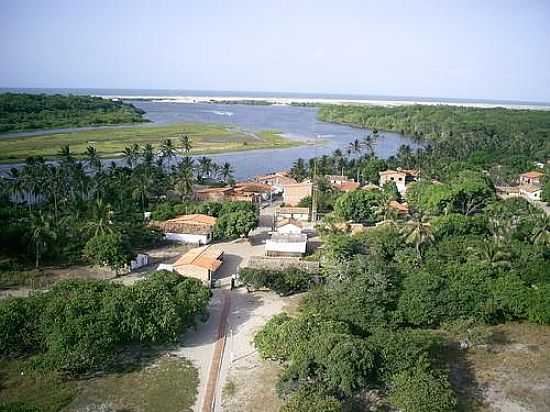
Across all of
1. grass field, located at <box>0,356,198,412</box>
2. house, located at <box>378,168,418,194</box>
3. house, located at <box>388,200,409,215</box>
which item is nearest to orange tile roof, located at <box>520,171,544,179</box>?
house, located at <box>378,168,418,194</box>

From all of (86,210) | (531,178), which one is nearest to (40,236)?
(86,210)

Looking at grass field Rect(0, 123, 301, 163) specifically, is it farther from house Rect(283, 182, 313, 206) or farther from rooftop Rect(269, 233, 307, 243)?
rooftop Rect(269, 233, 307, 243)

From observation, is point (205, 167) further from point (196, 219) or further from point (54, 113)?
point (54, 113)

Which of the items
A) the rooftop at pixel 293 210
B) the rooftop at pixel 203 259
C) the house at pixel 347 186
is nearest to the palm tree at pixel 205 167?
the house at pixel 347 186

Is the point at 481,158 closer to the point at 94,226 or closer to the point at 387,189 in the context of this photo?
the point at 387,189

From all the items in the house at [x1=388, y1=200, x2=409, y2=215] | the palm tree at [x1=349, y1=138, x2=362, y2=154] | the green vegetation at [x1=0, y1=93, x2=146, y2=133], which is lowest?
the house at [x1=388, y1=200, x2=409, y2=215]

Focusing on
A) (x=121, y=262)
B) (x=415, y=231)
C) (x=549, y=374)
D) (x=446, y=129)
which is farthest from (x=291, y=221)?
(x=446, y=129)
